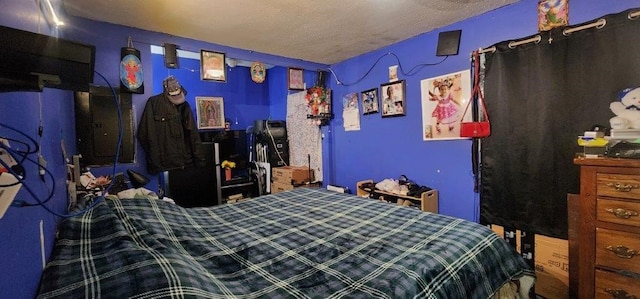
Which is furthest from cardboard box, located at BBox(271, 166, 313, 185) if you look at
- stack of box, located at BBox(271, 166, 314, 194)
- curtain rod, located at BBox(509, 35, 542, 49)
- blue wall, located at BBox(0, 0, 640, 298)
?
curtain rod, located at BBox(509, 35, 542, 49)

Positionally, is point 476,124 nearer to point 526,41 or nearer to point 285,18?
point 526,41

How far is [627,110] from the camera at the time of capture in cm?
166

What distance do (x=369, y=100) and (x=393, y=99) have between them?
378 millimetres

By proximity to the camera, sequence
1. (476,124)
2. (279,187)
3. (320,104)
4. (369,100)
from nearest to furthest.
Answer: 1. (476,124)
2. (369,100)
3. (320,104)
4. (279,187)

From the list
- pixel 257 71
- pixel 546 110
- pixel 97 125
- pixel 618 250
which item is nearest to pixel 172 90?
pixel 97 125

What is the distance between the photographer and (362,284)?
961 mm

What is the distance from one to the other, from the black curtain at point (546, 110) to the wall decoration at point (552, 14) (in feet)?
0.24

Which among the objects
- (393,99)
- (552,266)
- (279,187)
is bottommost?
(552,266)

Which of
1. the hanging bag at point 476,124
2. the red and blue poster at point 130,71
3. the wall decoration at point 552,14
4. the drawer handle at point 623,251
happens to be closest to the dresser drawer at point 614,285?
the drawer handle at point 623,251

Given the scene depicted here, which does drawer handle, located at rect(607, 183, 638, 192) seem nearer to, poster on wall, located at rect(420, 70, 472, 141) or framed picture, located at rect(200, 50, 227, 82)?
poster on wall, located at rect(420, 70, 472, 141)

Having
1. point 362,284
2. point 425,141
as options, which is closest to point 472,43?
point 425,141

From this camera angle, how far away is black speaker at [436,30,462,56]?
2.57 meters

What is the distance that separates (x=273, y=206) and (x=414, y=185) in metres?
1.63

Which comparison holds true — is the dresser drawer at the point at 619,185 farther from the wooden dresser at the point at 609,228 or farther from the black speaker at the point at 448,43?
the black speaker at the point at 448,43
